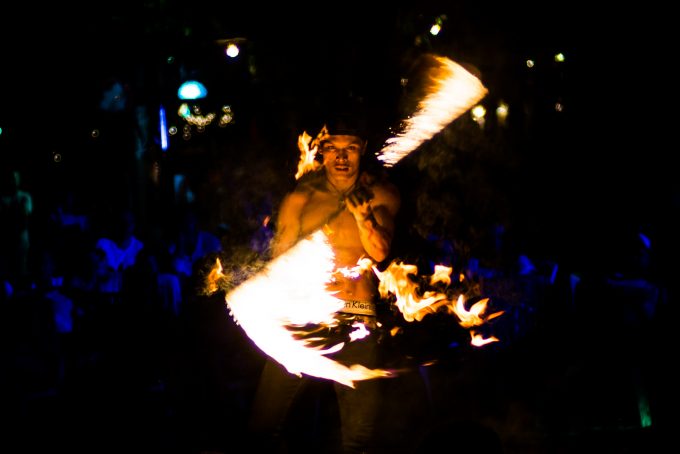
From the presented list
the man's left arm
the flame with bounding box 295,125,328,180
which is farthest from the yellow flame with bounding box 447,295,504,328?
the flame with bounding box 295,125,328,180

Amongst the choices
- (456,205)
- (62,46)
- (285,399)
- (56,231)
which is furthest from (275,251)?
(62,46)

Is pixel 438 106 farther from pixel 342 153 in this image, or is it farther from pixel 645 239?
pixel 645 239

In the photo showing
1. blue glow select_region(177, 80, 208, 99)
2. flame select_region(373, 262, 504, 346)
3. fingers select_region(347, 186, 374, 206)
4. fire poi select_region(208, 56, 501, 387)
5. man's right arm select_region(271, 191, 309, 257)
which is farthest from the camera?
blue glow select_region(177, 80, 208, 99)

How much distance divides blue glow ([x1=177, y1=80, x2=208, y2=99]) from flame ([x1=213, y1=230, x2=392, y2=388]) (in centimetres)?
707

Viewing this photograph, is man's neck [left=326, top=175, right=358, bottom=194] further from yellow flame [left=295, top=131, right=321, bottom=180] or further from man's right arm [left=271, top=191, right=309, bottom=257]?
yellow flame [left=295, top=131, right=321, bottom=180]

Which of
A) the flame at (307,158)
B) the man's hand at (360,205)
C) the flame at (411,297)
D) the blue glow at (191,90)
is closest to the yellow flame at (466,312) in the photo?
the flame at (411,297)

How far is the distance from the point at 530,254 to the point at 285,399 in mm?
5117

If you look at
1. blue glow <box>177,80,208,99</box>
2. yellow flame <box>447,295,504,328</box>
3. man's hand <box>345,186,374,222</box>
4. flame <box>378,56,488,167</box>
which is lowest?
yellow flame <box>447,295,504,328</box>

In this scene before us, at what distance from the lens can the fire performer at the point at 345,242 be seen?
380 centimetres

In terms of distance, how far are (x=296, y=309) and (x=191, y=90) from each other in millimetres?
7358

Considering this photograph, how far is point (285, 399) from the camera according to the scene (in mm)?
3824

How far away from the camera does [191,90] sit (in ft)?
35.0

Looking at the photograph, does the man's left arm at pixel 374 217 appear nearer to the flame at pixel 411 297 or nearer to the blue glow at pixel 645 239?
the flame at pixel 411 297

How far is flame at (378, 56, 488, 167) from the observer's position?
451 centimetres
